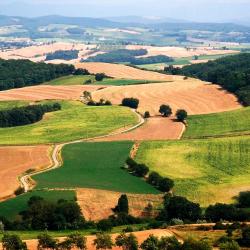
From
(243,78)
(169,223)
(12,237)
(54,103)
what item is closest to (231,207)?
(169,223)

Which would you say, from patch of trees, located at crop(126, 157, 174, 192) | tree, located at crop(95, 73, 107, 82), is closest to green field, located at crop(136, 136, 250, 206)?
patch of trees, located at crop(126, 157, 174, 192)

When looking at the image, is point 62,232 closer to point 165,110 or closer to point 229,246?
point 229,246

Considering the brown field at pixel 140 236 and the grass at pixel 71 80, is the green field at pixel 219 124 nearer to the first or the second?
the brown field at pixel 140 236

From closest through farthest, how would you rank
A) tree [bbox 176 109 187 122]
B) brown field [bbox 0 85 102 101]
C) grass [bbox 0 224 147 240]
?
grass [bbox 0 224 147 240] < tree [bbox 176 109 187 122] < brown field [bbox 0 85 102 101]

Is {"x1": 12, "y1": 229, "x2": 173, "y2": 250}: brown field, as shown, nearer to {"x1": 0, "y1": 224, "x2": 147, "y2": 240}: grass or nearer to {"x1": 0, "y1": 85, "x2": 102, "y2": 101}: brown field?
{"x1": 0, "y1": 224, "x2": 147, "y2": 240}: grass

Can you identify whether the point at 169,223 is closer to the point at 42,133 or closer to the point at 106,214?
the point at 106,214

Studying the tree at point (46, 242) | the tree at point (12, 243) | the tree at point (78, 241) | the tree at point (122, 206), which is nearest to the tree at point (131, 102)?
the tree at point (122, 206)

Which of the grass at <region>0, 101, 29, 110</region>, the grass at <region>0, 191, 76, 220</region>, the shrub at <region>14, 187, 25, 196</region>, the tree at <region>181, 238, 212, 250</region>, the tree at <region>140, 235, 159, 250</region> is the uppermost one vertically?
the tree at <region>181, 238, 212, 250</region>

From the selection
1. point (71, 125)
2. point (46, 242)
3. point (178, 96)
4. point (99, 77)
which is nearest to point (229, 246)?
point (46, 242)
